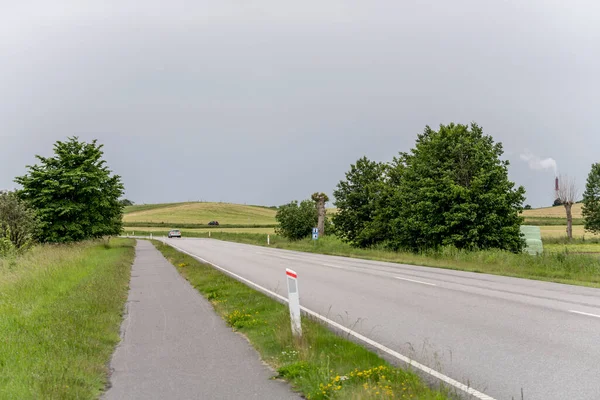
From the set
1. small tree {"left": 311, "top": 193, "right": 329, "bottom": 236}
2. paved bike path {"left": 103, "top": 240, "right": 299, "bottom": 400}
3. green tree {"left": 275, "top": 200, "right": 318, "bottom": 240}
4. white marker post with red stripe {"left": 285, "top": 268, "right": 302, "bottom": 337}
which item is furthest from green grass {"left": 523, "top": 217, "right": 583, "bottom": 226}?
white marker post with red stripe {"left": 285, "top": 268, "right": 302, "bottom": 337}

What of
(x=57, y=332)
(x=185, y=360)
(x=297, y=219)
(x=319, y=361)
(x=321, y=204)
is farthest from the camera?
(x=297, y=219)

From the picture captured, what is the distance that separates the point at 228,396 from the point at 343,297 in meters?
7.25

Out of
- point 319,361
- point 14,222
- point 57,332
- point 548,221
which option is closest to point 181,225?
point 548,221

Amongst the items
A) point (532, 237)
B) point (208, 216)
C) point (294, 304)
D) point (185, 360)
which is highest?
point (208, 216)

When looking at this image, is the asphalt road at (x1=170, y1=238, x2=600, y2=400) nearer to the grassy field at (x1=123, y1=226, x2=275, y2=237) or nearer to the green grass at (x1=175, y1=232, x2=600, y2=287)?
the green grass at (x1=175, y1=232, x2=600, y2=287)

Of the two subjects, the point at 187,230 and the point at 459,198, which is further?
the point at 187,230

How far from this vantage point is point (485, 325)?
8.68m

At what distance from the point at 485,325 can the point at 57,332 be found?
7.24 m

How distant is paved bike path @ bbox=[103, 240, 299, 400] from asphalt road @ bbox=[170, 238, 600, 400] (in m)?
2.09

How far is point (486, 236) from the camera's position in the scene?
29.0m

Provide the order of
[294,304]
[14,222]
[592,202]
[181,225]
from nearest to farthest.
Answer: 1. [294,304]
2. [14,222]
3. [592,202]
4. [181,225]

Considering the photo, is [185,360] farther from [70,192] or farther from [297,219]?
[297,219]

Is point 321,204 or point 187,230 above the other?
point 321,204

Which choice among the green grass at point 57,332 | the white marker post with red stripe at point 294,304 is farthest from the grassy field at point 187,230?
the white marker post with red stripe at point 294,304
